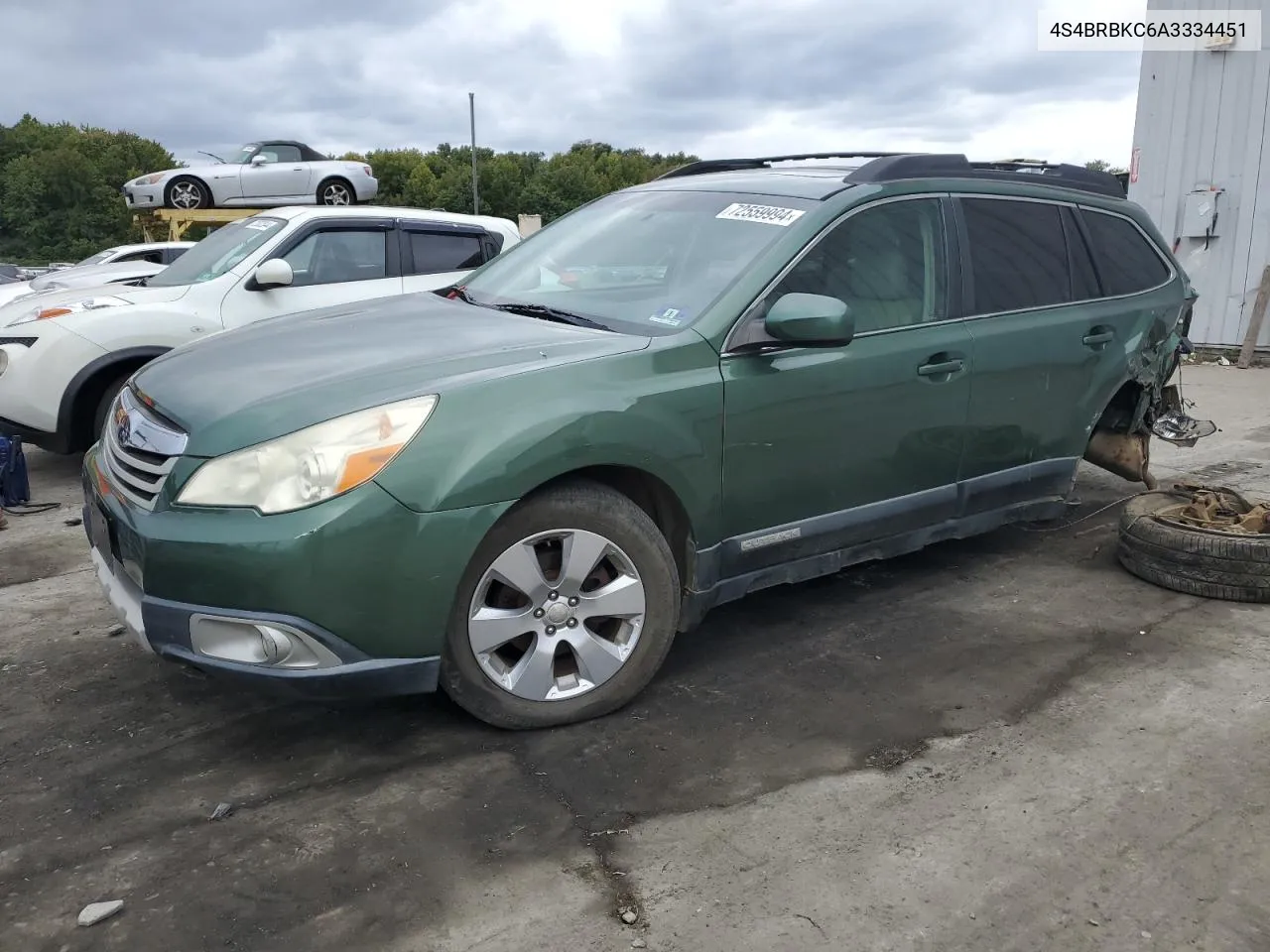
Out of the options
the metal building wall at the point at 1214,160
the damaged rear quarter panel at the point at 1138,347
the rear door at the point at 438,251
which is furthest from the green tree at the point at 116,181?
the damaged rear quarter panel at the point at 1138,347

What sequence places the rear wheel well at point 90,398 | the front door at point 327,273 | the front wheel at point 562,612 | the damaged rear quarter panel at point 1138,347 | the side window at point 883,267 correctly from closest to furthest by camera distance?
the front wheel at point 562,612 < the side window at point 883,267 < the damaged rear quarter panel at point 1138,347 < the rear wheel well at point 90,398 < the front door at point 327,273

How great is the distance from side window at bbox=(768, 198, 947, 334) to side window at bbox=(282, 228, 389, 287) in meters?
4.59

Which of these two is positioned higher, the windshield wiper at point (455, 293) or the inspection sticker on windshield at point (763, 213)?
the inspection sticker on windshield at point (763, 213)

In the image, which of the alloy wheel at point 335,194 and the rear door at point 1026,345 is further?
the alloy wheel at point 335,194

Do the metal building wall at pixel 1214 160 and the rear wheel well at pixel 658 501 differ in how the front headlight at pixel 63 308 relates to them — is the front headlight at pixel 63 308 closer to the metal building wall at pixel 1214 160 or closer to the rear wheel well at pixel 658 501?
the rear wheel well at pixel 658 501

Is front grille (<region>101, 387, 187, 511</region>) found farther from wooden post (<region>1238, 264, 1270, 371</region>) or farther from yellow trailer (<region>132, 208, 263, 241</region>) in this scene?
wooden post (<region>1238, 264, 1270, 371</region>)

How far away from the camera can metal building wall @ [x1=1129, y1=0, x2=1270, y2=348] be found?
11898 mm

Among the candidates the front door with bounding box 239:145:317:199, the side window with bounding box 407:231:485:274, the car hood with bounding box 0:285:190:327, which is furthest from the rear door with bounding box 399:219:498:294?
the front door with bounding box 239:145:317:199

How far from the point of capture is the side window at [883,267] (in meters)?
3.66

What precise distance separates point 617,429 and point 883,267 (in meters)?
1.40

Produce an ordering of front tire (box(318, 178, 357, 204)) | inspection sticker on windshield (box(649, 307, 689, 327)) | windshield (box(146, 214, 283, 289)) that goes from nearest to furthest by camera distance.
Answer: inspection sticker on windshield (box(649, 307, 689, 327)) < windshield (box(146, 214, 283, 289)) < front tire (box(318, 178, 357, 204))

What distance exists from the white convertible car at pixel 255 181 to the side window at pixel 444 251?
7810 mm

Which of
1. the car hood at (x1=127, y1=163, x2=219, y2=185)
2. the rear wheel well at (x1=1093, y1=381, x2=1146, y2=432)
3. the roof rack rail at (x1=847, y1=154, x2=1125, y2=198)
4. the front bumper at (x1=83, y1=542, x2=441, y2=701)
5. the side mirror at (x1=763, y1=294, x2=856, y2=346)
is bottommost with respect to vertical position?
the front bumper at (x1=83, y1=542, x2=441, y2=701)

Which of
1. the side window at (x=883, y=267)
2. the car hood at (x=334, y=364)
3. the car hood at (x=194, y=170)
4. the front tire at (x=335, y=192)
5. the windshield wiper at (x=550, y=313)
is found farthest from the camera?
the front tire at (x=335, y=192)
